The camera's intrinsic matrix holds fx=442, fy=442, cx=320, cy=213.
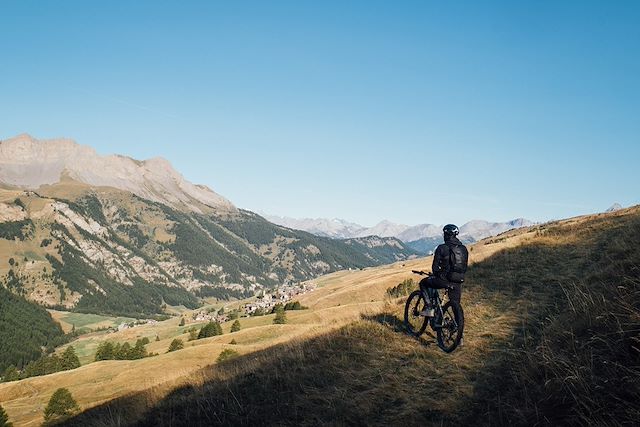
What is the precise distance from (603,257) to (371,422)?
1728 cm

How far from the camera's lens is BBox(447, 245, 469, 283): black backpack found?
15.2m

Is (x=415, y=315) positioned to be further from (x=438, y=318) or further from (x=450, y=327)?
(x=450, y=327)

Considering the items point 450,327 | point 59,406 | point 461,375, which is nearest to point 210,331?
point 59,406

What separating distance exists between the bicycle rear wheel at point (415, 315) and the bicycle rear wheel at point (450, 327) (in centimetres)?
114

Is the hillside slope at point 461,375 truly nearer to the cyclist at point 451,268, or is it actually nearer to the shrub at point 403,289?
the cyclist at point 451,268

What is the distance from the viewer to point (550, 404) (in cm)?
848

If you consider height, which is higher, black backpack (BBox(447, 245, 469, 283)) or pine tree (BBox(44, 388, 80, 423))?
black backpack (BBox(447, 245, 469, 283))

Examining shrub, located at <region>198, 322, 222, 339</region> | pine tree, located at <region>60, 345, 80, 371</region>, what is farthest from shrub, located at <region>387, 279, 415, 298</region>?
pine tree, located at <region>60, 345, 80, 371</region>

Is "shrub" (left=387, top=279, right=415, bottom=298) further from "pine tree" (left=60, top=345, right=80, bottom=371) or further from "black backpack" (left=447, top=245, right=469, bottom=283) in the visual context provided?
"pine tree" (left=60, top=345, right=80, bottom=371)

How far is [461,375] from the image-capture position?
11.8 meters

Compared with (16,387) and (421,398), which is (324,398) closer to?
(421,398)

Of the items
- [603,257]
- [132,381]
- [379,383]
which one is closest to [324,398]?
[379,383]

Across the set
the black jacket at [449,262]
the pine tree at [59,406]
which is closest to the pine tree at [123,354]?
the pine tree at [59,406]

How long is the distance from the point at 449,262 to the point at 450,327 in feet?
7.25
